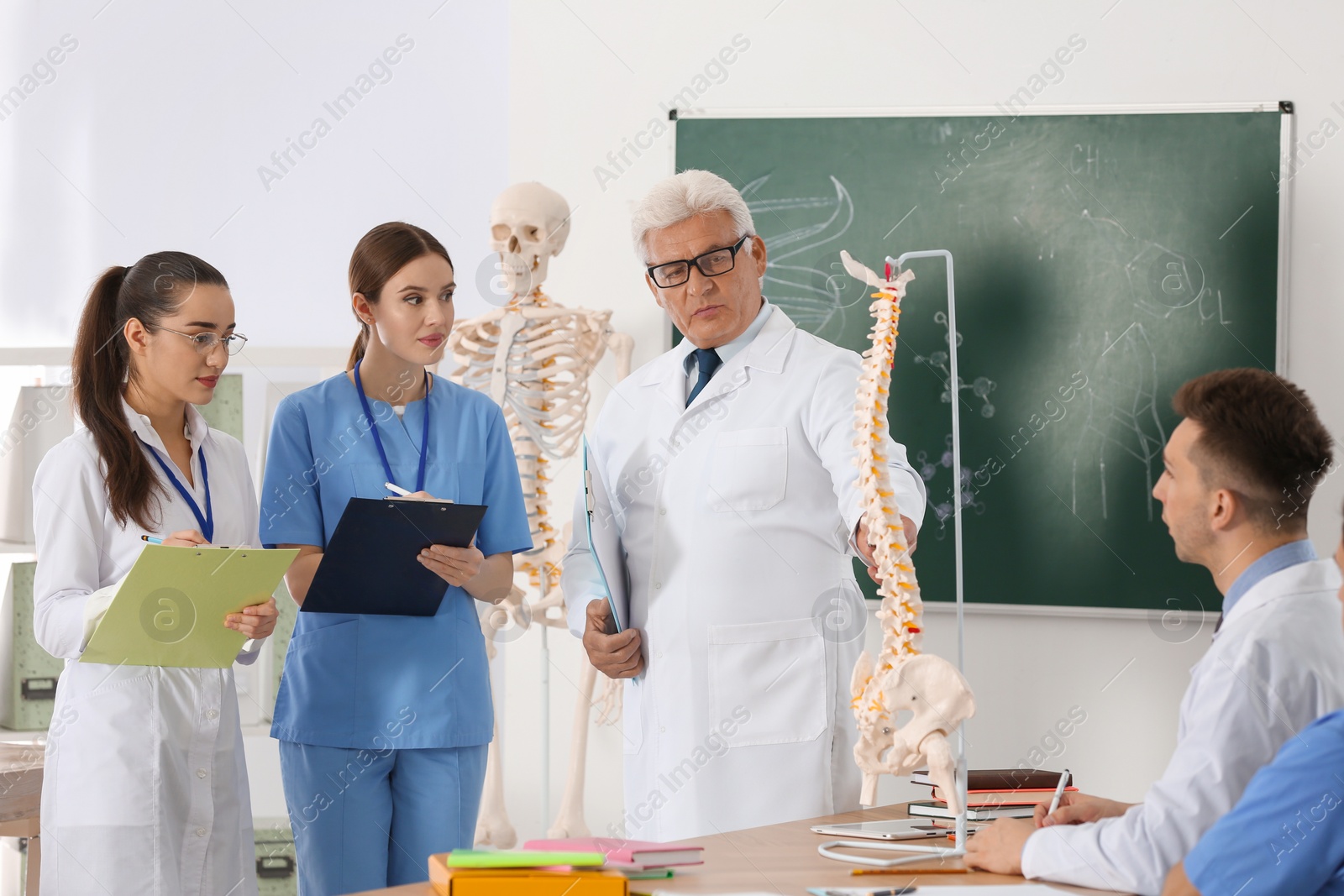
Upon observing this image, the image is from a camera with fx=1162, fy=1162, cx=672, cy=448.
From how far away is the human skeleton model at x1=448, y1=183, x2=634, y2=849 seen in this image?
3.24 meters

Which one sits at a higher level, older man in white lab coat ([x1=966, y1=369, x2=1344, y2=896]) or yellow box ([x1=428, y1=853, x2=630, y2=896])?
older man in white lab coat ([x1=966, y1=369, x2=1344, y2=896])

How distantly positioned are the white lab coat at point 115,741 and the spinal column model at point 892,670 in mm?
1093

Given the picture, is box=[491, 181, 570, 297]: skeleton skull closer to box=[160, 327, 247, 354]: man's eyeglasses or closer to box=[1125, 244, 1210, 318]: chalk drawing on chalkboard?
box=[160, 327, 247, 354]: man's eyeglasses

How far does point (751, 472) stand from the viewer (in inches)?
84.6

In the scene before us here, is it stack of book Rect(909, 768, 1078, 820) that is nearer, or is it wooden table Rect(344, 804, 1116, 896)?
wooden table Rect(344, 804, 1116, 896)

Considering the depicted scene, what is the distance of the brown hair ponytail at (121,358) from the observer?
1.94 m

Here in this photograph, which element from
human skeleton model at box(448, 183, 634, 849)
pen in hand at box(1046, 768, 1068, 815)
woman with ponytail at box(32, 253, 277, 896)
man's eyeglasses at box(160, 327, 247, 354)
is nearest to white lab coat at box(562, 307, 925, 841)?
pen in hand at box(1046, 768, 1068, 815)

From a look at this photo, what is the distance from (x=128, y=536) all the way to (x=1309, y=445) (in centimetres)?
180

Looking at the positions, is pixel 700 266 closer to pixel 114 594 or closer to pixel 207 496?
pixel 207 496

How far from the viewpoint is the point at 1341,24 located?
3.15 m

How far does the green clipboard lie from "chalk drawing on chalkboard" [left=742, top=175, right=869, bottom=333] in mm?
1942

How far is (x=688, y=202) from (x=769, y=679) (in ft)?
2.90

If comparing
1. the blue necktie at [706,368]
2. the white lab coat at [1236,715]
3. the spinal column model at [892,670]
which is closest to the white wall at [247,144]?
the blue necktie at [706,368]

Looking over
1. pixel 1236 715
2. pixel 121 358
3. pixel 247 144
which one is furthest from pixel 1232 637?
pixel 247 144
